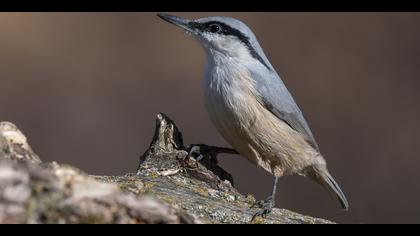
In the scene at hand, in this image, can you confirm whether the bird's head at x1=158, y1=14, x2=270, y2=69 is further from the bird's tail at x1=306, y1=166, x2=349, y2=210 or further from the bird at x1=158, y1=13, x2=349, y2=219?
the bird's tail at x1=306, y1=166, x2=349, y2=210

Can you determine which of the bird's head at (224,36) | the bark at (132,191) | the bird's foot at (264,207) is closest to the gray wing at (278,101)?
the bird's head at (224,36)

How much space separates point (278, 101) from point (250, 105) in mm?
338

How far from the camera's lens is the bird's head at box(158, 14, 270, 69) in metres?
5.34

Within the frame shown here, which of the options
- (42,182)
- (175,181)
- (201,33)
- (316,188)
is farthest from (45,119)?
(42,182)

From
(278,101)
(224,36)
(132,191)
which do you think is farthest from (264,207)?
(224,36)

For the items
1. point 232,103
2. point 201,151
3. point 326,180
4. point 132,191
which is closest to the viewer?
point 132,191

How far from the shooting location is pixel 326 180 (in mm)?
5691

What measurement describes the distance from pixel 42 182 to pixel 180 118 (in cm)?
662

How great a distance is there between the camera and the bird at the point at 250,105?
4887mm

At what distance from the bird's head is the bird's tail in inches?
35.4

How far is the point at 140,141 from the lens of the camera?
344 inches

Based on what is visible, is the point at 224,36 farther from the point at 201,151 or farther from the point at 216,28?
the point at 201,151

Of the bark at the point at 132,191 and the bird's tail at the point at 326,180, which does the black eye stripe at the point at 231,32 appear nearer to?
the bird's tail at the point at 326,180
